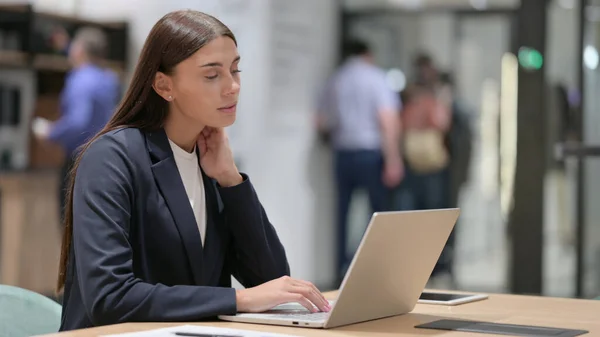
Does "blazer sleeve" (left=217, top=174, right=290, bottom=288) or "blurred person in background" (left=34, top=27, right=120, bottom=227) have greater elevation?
"blurred person in background" (left=34, top=27, right=120, bottom=227)

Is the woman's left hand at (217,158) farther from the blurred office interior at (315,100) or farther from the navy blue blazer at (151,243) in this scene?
the blurred office interior at (315,100)

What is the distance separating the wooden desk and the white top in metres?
0.34

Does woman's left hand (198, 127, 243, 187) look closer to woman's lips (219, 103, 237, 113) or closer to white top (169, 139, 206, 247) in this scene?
white top (169, 139, 206, 247)

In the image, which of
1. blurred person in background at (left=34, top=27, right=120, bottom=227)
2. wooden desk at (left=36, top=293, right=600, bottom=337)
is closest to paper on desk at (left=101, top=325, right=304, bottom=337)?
wooden desk at (left=36, top=293, right=600, bottom=337)

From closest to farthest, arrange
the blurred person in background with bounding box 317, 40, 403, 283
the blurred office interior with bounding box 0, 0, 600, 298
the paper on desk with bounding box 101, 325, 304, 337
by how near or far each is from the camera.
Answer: the paper on desk with bounding box 101, 325, 304, 337
the blurred office interior with bounding box 0, 0, 600, 298
the blurred person in background with bounding box 317, 40, 403, 283

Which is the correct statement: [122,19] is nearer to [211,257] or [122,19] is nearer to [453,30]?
[453,30]

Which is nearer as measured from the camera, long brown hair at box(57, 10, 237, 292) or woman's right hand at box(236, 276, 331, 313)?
woman's right hand at box(236, 276, 331, 313)

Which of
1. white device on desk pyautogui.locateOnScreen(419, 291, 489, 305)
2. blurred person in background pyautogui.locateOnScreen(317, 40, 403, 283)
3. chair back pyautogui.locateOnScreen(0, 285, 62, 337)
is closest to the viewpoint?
chair back pyautogui.locateOnScreen(0, 285, 62, 337)

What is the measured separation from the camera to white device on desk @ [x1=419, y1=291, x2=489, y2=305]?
233 centimetres

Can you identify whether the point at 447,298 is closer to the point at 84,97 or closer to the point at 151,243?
the point at 151,243

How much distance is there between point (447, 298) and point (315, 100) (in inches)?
229

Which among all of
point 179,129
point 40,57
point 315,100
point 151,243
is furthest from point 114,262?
point 315,100

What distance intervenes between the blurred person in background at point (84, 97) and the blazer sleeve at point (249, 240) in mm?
4401

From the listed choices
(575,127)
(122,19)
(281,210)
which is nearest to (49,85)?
(122,19)
